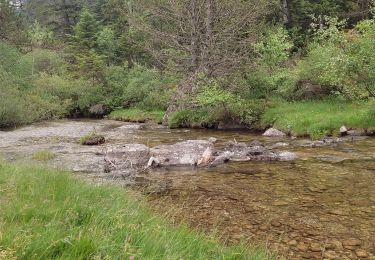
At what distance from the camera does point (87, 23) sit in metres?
50.7

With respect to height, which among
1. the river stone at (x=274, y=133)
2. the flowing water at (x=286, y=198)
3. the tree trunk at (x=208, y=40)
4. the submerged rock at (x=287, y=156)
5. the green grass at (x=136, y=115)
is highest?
the tree trunk at (x=208, y=40)

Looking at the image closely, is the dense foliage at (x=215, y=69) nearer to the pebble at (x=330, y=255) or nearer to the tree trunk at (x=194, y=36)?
the tree trunk at (x=194, y=36)

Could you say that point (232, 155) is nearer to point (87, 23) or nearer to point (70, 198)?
point (70, 198)

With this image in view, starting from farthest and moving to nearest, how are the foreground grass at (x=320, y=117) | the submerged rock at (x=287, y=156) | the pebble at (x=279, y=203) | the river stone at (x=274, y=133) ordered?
1. the river stone at (x=274, y=133)
2. the foreground grass at (x=320, y=117)
3. the submerged rock at (x=287, y=156)
4. the pebble at (x=279, y=203)

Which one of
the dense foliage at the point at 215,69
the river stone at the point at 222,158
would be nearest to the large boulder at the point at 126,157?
the river stone at the point at 222,158

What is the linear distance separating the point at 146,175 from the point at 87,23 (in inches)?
1705

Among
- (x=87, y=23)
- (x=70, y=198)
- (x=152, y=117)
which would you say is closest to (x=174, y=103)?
(x=152, y=117)

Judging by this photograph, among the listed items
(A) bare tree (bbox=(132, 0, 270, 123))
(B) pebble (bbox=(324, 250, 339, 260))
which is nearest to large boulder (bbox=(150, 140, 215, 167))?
(B) pebble (bbox=(324, 250, 339, 260))

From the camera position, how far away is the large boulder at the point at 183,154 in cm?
1325

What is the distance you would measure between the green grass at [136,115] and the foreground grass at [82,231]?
77.3 ft

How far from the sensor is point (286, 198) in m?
8.98

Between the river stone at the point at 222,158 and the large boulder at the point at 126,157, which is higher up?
the large boulder at the point at 126,157

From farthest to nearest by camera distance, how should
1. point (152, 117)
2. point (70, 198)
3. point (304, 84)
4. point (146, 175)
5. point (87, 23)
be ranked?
point (87, 23) → point (152, 117) → point (304, 84) → point (146, 175) → point (70, 198)

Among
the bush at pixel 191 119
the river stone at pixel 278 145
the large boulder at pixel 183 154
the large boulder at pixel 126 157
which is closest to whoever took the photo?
the large boulder at pixel 126 157
